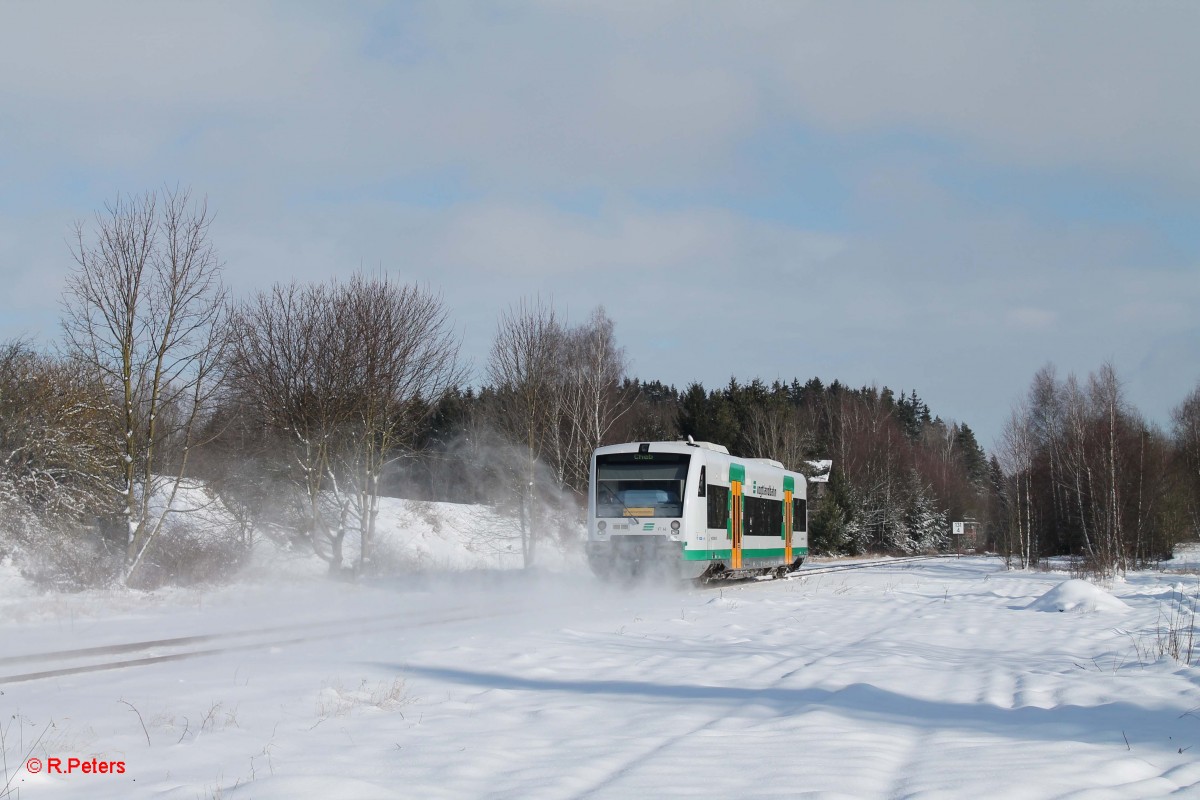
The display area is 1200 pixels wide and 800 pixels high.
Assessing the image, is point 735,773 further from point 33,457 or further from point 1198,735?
point 33,457

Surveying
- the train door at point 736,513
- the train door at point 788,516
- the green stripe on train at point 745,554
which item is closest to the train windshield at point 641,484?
the green stripe on train at point 745,554

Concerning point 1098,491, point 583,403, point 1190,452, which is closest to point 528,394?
point 583,403

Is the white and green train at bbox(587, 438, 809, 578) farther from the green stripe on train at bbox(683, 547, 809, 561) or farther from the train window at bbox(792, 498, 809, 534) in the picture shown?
the train window at bbox(792, 498, 809, 534)

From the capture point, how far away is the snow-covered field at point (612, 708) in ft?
18.4

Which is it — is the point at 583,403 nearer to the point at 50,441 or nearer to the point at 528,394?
the point at 528,394

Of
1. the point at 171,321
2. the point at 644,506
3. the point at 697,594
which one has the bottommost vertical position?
the point at 697,594

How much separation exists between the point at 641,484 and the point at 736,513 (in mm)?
3689

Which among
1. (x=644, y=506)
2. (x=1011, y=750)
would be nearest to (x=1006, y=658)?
(x=1011, y=750)

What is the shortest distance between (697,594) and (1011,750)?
15.0m

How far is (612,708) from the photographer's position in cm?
782

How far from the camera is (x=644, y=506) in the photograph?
21.7 meters

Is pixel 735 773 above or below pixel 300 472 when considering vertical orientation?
below

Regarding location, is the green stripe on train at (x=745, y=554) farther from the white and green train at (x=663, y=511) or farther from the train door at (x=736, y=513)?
the train door at (x=736, y=513)

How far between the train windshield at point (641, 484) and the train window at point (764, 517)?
14.2 feet
